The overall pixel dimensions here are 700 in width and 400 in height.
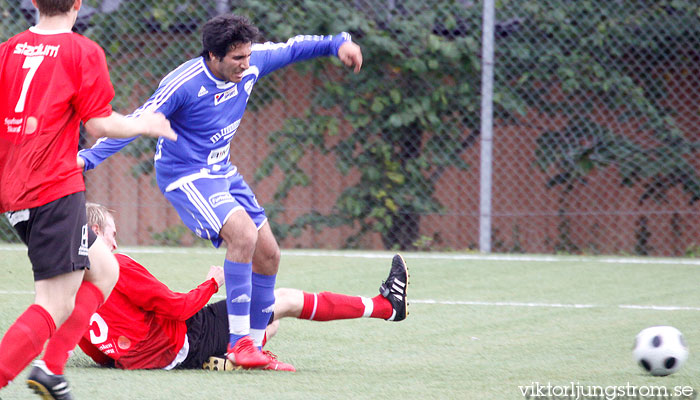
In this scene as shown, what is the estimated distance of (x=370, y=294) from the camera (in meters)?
5.96

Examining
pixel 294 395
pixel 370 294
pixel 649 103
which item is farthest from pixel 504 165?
pixel 294 395

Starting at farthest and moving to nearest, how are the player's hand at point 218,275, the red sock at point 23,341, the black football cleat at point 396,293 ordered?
the black football cleat at point 396,293 < the player's hand at point 218,275 < the red sock at point 23,341

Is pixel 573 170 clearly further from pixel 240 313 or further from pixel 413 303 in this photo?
pixel 240 313

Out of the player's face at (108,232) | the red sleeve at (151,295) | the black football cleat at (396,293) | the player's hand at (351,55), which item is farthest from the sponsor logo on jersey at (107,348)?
the player's hand at (351,55)

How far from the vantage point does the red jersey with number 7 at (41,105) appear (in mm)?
2893

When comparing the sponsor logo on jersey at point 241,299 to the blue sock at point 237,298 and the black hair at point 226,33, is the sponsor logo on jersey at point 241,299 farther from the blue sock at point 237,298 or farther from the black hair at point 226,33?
the black hair at point 226,33

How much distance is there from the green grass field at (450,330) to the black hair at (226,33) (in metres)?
1.42

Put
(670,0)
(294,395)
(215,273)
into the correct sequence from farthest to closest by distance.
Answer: (670,0), (215,273), (294,395)

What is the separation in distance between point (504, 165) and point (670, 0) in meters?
2.04

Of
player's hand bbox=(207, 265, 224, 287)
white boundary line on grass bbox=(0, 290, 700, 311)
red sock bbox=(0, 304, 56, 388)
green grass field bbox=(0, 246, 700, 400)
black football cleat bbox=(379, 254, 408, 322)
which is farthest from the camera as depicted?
white boundary line on grass bbox=(0, 290, 700, 311)

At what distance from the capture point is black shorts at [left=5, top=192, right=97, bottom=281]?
290 centimetres

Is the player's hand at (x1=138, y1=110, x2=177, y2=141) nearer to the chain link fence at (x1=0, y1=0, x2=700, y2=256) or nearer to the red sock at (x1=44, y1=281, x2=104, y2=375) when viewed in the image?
the red sock at (x1=44, y1=281, x2=104, y2=375)

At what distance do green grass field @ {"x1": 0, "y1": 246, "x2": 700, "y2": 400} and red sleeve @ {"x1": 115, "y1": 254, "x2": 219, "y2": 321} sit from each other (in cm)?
25

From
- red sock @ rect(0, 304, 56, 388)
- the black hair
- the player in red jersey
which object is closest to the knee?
the black hair
